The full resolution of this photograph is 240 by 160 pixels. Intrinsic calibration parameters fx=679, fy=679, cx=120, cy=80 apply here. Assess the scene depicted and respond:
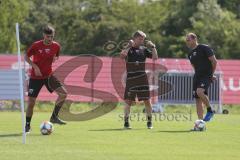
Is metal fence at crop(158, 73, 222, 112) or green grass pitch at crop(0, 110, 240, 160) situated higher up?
green grass pitch at crop(0, 110, 240, 160)

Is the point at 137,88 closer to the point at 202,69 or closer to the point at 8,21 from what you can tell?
the point at 202,69

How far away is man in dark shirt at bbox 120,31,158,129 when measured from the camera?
1548 centimetres

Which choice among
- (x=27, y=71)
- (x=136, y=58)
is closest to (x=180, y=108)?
(x=27, y=71)

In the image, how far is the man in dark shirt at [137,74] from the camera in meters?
15.5

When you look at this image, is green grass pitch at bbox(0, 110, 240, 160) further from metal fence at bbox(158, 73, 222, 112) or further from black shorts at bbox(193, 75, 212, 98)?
metal fence at bbox(158, 73, 222, 112)

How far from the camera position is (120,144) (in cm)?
1163

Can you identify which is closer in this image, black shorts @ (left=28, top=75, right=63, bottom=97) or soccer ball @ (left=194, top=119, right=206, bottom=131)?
black shorts @ (left=28, top=75, right=63, bottom=97)

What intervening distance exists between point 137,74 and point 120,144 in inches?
176

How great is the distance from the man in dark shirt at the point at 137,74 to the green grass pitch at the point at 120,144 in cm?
52

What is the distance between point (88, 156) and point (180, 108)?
17.6 meters

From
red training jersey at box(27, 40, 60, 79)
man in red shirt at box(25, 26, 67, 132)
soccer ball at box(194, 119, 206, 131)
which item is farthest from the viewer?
soccer ball at box(194, 119, 206, 131)

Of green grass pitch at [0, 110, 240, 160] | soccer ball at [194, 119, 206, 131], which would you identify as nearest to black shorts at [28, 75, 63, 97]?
green grass pitch at [0, 110, 240, 160]

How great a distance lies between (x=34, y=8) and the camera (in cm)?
7206

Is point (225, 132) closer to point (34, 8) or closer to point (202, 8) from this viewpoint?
point (202, 8)
